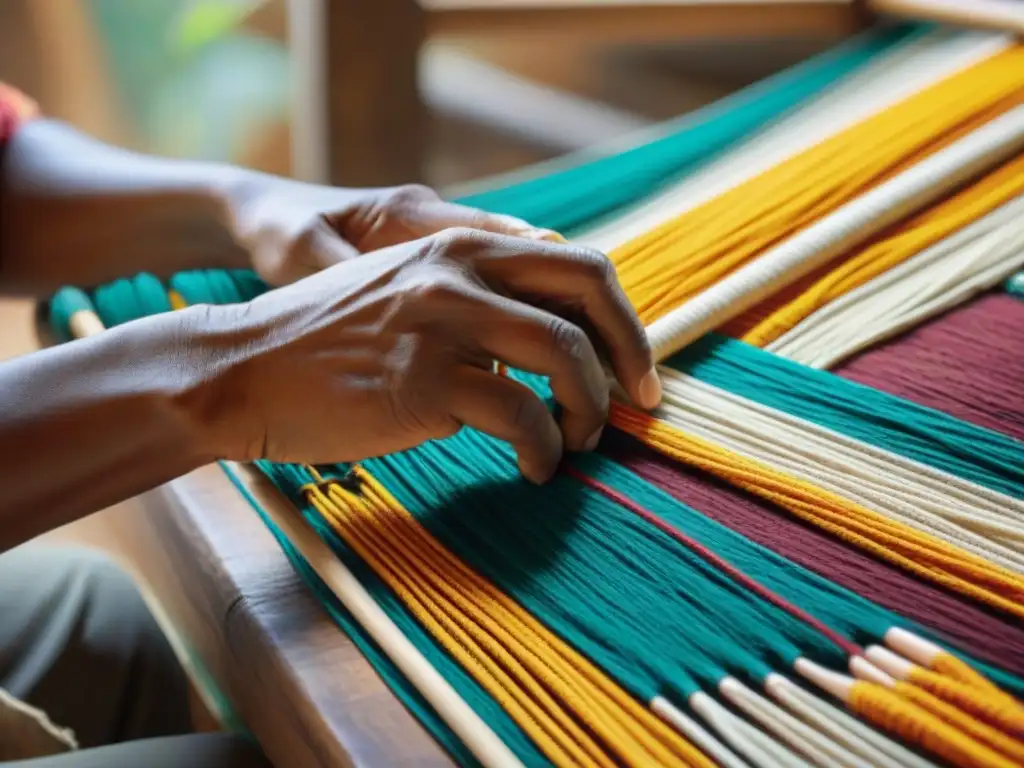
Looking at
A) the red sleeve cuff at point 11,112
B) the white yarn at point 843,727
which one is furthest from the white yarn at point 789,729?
the red sleeve cuff at point 11,112

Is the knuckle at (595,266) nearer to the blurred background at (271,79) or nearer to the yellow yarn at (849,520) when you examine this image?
the yellow yarn at (849,520)

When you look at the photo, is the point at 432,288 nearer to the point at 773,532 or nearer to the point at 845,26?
the point at 773,532

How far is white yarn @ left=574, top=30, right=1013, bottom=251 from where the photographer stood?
921 millimetres

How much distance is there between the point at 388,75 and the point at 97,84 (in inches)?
55.7

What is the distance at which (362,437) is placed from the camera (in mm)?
595

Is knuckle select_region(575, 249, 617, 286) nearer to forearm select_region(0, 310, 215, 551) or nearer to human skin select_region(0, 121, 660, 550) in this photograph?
human skin select_region(0, 121, 660, 550)

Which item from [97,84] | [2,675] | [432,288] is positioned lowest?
[2,675]

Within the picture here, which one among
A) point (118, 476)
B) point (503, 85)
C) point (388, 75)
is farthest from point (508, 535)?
point (503, 85)

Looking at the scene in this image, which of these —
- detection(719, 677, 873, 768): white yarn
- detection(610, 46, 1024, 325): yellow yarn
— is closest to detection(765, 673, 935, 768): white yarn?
detection(719, 677, 873, 768): white yarn

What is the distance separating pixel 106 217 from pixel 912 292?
2.35 feet

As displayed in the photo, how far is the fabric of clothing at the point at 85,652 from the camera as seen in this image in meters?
0.80

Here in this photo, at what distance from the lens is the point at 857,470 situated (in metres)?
0.60

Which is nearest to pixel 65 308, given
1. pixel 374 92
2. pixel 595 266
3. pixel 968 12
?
pixel 595 266

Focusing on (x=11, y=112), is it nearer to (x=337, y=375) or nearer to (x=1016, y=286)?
(x=337, y=375)
